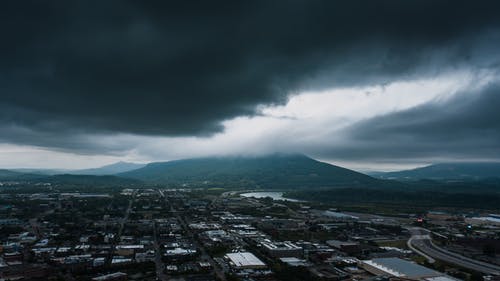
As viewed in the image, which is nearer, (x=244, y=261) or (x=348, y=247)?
(x=244, y=261)

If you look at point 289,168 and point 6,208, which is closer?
point 6,208

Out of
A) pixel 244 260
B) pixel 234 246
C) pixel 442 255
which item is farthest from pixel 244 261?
pixel 442 255

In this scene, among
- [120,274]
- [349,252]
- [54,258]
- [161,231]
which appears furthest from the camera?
[161,231]

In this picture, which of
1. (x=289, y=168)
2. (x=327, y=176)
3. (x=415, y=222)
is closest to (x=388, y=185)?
(x=327, y=176)

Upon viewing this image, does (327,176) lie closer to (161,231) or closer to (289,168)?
(289,168)

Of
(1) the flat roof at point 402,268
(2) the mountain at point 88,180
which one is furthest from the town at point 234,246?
(2) the mountain at point 88,180

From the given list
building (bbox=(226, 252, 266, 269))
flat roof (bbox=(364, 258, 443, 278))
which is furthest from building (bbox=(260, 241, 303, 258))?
flat roof (bbox=(364, 258, 443, 278))

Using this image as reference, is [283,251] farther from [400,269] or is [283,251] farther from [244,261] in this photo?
[400,269]
